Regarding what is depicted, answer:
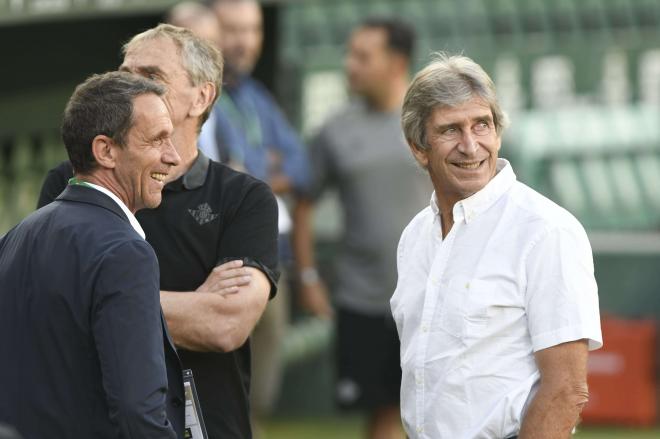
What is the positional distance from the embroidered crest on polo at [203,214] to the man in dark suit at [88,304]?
0.51 metres

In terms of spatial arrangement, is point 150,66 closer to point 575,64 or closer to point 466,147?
point 466,147

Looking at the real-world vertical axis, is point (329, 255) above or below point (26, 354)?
below

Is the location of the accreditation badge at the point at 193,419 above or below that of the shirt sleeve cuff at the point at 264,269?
below

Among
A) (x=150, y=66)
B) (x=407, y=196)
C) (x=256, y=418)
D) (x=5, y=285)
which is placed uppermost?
(x=150, y=66)

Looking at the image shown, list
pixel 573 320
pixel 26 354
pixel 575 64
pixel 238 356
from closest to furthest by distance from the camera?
pixel 26 354 → pixel 573 320 → pixel 238 356 → pixel 575 64

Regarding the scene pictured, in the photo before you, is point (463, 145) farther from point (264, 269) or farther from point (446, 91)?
point (264, 269)

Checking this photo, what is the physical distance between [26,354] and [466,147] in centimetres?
121

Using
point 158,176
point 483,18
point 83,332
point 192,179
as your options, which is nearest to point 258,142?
point 192,179

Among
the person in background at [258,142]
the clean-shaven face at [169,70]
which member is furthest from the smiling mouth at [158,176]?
the person in background at [258,142]

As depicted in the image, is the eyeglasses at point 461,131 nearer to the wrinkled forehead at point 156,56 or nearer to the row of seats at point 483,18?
the wrinkled forehead at point 156,56

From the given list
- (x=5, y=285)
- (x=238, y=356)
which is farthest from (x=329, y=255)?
(x=5, y=285)

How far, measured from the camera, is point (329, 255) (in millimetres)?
8812

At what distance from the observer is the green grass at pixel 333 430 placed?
8132mm

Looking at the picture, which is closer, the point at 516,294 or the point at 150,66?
the point at 516,294
